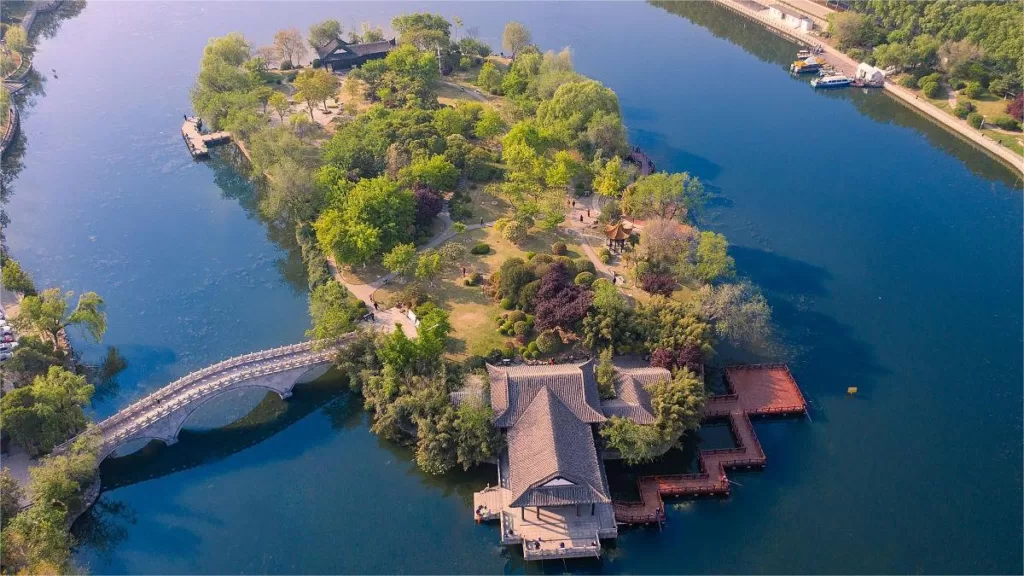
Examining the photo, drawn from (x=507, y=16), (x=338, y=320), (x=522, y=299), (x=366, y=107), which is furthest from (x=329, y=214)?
(x=507, y=16)

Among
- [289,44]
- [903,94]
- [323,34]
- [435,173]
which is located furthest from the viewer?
[323,34]

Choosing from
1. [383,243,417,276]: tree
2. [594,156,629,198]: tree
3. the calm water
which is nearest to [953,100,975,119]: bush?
the calm water

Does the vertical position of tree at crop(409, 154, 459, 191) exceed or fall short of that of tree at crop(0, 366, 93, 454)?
it exceeds it

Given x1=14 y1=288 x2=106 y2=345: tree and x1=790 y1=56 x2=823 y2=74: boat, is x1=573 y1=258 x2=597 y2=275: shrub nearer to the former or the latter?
x1=14 y1=288 x2=106 y2=345: tree

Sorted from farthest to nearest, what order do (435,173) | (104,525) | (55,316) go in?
(435,173) → (55,316) → (104,525)

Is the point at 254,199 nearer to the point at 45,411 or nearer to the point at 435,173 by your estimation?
the point at 435,173

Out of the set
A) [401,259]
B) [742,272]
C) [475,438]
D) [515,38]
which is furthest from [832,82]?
[475,438]
